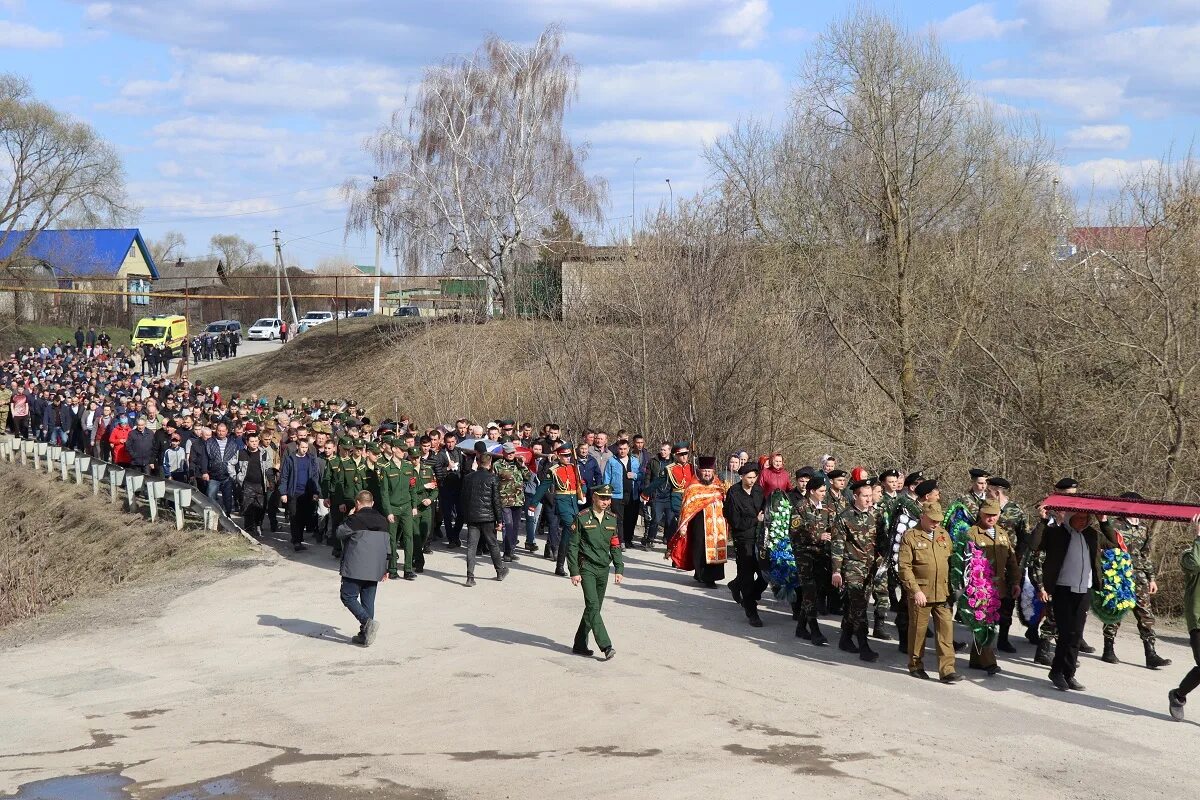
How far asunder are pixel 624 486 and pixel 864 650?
6.40 m

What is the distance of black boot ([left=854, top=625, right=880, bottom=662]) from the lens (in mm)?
11703

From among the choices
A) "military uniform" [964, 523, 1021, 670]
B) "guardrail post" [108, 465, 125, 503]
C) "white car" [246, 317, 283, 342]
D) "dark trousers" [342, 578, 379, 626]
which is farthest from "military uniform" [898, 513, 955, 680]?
"white car" [246, 317, 283, 342]

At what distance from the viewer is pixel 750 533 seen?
13.3 metres

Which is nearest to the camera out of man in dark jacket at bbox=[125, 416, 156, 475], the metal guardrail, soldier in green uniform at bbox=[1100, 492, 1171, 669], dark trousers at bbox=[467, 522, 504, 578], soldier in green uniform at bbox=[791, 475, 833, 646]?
soldier in green uniform at bbox=[1100, 492, 1171, 669]

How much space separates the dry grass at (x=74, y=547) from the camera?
713 inches

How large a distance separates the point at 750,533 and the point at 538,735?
14.8 feet

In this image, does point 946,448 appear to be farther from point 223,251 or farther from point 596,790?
point 223,251

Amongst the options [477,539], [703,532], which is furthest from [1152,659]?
[477,539]

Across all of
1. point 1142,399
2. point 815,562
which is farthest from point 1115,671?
point 1142,399

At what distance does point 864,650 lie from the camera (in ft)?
38.6

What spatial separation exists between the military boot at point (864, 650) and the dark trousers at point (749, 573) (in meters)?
1.59

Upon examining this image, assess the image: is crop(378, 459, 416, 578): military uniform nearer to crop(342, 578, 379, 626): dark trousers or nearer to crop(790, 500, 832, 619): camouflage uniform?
crop(342, 578, 379, 626): dark trousers

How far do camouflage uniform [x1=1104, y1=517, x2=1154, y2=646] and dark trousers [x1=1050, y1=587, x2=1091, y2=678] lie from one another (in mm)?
1108

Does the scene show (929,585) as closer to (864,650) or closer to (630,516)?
(864,650)
